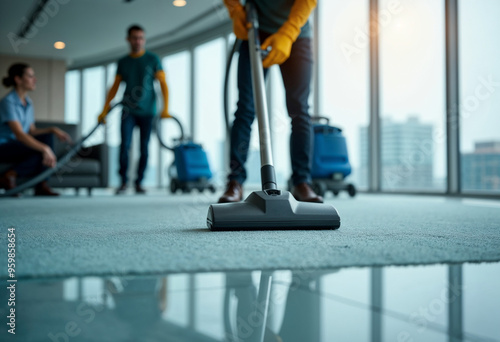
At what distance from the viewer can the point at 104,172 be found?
4.64 meters

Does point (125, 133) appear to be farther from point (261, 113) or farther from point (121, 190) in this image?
point (261, 113)

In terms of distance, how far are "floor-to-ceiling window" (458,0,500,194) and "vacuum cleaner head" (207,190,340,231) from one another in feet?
9.90

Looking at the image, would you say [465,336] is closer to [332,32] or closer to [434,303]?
[434,303]

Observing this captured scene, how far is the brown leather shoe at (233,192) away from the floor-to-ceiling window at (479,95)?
103 inches

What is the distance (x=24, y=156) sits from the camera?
369cm

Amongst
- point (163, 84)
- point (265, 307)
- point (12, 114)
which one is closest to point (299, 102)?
point (265, 307)

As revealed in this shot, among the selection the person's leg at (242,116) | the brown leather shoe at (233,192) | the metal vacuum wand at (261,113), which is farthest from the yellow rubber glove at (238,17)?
the brown leather shoe at (233,192)

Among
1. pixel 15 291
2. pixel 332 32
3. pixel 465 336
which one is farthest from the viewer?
pixel 332 32

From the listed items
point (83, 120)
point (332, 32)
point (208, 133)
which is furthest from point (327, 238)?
point (83, 120)

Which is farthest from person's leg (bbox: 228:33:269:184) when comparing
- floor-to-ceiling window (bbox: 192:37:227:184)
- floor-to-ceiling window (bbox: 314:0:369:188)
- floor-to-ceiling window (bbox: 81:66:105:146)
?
floor-to-ceiling window (bbox: 81:66:105:146)

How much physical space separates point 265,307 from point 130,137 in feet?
13.7

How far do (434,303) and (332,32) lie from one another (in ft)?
18.3

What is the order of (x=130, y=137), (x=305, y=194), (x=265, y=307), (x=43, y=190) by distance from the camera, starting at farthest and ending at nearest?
(x=130, y=137), (x=43, y=190), (x=305, y=194), (x=265, y=307)

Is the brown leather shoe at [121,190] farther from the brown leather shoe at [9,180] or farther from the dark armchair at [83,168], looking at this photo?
the brown leather shoe at [9,180]
